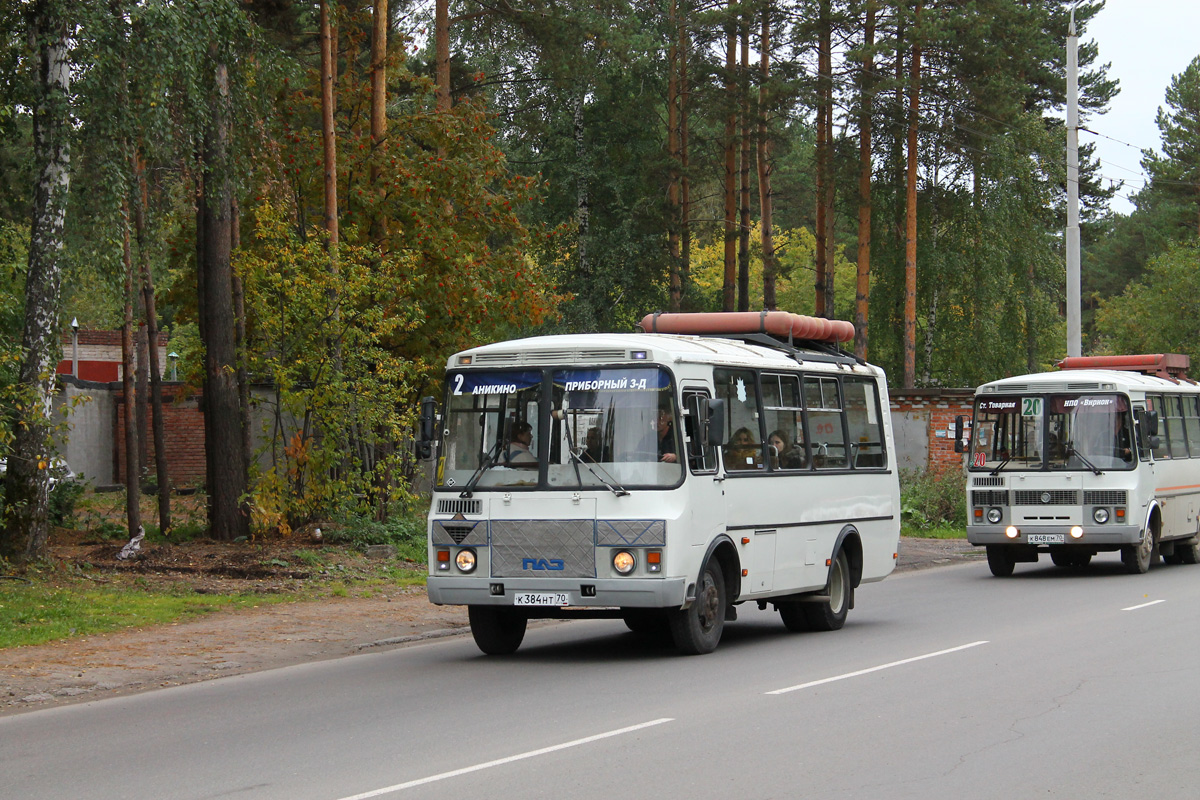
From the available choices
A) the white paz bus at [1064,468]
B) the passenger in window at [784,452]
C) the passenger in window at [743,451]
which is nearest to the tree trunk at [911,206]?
the white paz bus at [1064,468]

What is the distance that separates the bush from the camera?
3042 cm

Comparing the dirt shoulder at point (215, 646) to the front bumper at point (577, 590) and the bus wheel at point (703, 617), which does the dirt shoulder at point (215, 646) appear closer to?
the front bumper at point (577, 590)

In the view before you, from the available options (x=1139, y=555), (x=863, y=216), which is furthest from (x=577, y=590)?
(x=863, y=216)

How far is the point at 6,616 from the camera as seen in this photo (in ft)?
48.3

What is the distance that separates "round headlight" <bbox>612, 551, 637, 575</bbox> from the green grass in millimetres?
5798

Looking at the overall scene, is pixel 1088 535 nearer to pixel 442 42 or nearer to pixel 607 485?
pixel 607 485

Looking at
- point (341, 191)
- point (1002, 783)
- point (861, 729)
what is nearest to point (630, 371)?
point (861, 729)

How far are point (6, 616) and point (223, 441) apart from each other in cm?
699

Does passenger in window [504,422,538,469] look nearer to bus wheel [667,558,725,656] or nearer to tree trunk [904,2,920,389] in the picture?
bus wheel [667,558,725,656]

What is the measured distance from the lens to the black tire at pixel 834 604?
50.2 ft

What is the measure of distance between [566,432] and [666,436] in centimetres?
88

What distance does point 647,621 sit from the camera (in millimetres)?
14570

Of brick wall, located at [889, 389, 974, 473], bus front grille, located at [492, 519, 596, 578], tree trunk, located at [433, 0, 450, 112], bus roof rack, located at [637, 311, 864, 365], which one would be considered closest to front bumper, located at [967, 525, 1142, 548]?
bus roof rack, located at [637, 311, 864, 365]

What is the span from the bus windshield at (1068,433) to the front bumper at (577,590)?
426 inches
